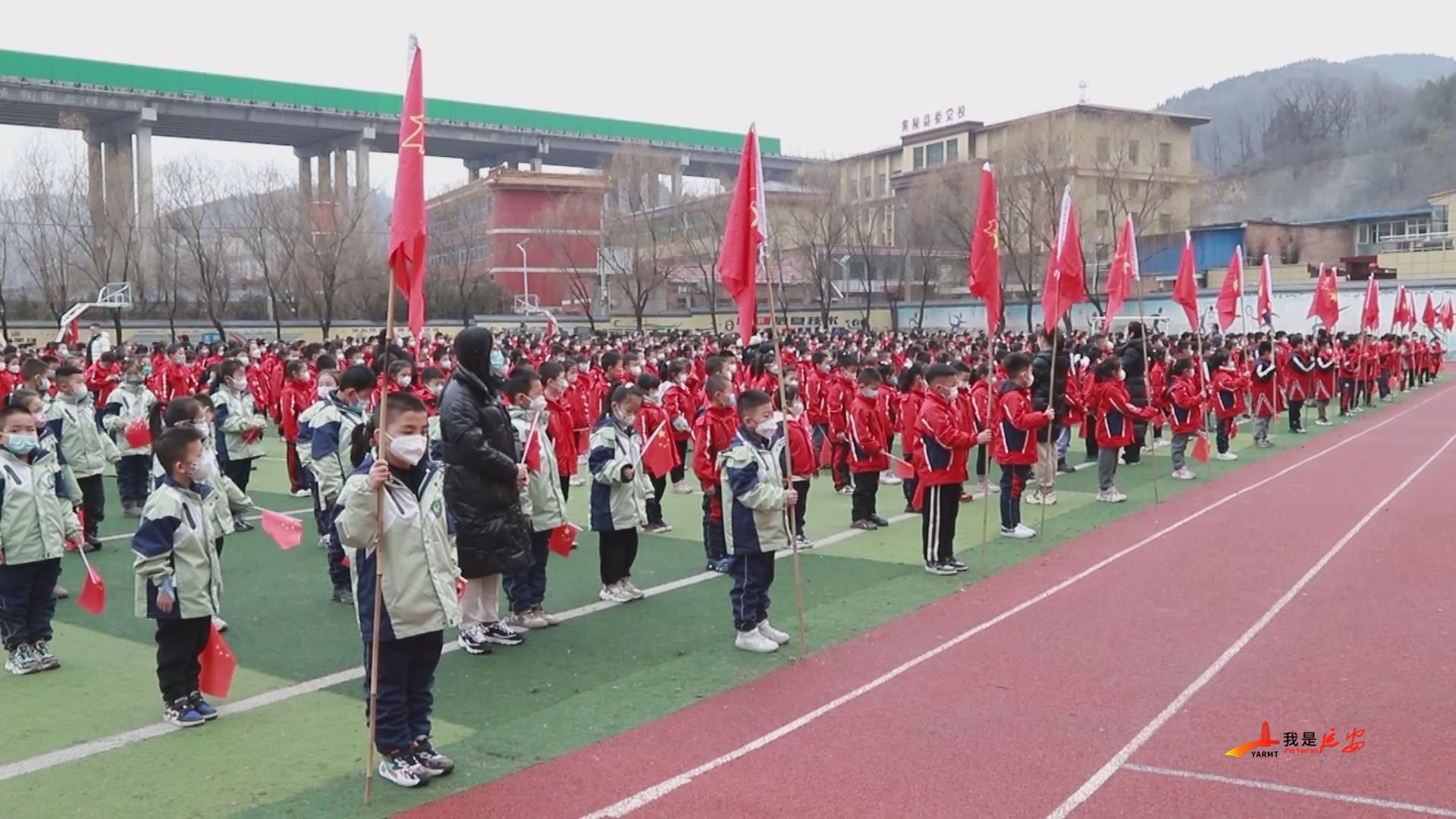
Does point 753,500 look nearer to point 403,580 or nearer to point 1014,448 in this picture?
point 403,580

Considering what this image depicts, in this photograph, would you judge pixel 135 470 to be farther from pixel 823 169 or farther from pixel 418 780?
pixel 823 169

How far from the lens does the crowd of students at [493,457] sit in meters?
5.57

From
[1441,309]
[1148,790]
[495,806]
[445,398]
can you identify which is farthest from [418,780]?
[1441,309]

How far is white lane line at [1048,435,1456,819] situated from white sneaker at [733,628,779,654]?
2535 mm

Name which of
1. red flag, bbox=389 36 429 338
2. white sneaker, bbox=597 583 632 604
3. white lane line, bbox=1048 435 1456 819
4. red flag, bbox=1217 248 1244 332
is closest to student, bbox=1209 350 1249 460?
red flag, bbox=1217 248 1244 332

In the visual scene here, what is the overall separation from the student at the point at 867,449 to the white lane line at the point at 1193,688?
173 inches

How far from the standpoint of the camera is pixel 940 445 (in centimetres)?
995

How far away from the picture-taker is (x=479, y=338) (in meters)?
6.90

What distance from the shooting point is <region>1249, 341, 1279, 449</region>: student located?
775 inches

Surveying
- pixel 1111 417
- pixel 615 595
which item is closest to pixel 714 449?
pixel 615 595

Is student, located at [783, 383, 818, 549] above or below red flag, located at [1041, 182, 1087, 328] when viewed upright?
below

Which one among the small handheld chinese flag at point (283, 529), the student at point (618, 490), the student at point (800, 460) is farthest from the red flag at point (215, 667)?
the student at point (800, 460)

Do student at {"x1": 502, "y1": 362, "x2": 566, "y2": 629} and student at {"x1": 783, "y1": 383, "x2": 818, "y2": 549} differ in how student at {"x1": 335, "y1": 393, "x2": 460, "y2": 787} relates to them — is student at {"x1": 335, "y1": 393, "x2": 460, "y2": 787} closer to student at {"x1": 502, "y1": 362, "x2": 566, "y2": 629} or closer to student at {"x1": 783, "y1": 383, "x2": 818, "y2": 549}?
student at {"x1": 502, "y1": 362, "x2": 566, "y2": 629}

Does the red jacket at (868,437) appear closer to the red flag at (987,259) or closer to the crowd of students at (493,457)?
the crowd of students at (493,457)
